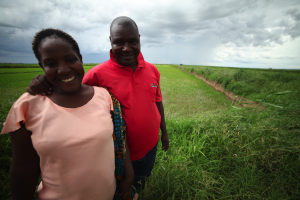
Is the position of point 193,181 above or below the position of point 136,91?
below

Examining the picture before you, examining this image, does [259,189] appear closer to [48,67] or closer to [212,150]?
[212,150]

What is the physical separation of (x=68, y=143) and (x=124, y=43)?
3.09 ft

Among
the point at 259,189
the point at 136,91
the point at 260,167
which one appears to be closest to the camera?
the point at 136,91

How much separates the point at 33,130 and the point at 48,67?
37cm

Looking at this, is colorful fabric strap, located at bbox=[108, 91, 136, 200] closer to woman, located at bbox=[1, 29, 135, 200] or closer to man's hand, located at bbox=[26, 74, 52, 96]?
woman, located at bbox=[1, 29, 135, 200]

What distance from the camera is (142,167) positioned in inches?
57.0

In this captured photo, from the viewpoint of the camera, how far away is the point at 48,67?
29.8 inches

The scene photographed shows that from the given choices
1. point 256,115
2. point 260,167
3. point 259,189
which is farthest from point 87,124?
point 256,115

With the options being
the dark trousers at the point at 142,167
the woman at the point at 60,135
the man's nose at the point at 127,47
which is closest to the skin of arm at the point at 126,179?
the woman at the point at 60,135

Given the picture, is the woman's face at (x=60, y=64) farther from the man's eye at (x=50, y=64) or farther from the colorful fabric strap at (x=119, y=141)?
the colorful fabric strap at (x=119, y=141)

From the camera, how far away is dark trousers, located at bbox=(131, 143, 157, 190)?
1.38 m

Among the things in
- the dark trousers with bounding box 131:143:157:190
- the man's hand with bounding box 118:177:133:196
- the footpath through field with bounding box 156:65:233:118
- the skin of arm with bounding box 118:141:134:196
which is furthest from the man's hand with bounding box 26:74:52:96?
the footpath through field with bounding box 156:65:233:118

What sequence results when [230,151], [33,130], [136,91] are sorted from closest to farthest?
[33,130] → [136,91] → [230,151]

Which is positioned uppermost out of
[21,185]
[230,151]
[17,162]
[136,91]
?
[136,91]
